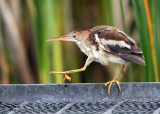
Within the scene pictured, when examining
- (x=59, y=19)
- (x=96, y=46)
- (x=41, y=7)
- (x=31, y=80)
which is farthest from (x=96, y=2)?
(x=96, y=46)

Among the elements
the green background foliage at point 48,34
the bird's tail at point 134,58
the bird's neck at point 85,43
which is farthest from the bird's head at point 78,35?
the green background foliage at point 48,34

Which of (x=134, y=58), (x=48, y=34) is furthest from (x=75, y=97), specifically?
(x=48, y=34)

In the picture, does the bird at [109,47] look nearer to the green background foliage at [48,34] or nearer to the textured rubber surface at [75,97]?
the textured rubber surface at [75,97]

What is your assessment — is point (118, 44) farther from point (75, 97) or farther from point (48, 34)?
point (48, 34)

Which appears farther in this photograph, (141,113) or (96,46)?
(96,46)

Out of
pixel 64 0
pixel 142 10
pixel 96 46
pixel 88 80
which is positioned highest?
pixel 64 0

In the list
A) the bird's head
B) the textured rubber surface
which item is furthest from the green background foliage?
the textured rubber surface

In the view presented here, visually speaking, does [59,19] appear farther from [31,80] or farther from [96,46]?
[96,46]

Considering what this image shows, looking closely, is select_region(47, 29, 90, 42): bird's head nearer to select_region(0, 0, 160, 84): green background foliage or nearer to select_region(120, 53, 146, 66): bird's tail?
select_region(120, 53, 146, 66): bird's tail
